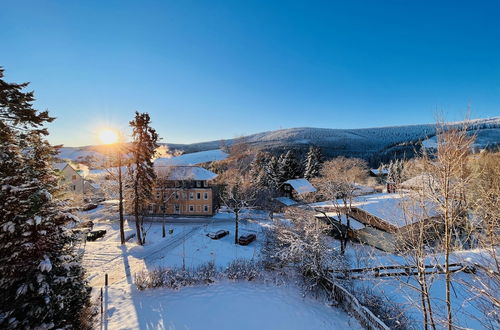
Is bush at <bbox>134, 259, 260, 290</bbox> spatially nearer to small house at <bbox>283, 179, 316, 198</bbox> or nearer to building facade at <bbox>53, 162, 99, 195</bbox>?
small house at <bbox>283, 179, 316, 198</bbox>

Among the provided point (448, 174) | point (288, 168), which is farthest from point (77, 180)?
point (448, 174)

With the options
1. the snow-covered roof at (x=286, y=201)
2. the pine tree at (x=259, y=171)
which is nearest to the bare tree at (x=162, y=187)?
the pine tree at (x=259, y=171)

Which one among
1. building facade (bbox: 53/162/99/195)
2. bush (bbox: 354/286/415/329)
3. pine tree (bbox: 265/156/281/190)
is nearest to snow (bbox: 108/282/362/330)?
bush (bbox: 354/286/415/329)

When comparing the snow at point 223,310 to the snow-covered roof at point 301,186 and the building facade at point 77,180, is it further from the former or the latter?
the building facade at point 77,180

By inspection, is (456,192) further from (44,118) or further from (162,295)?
(44,118)

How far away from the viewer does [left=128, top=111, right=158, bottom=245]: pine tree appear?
2144cm

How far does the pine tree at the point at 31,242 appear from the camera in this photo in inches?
261

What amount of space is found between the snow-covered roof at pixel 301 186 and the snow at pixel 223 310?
2944 cm

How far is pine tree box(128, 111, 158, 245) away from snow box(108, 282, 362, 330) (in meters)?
10.9

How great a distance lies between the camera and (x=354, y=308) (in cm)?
1029

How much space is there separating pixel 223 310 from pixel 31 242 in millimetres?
7950

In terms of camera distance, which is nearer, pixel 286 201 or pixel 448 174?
pixel 448 174

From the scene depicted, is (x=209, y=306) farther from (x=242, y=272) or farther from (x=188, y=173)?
(x=188, y=173)

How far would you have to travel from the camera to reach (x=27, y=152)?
8477 millimetres
